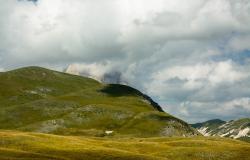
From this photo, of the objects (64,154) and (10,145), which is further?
(10,145)

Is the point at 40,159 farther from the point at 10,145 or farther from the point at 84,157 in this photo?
the point at 10,145

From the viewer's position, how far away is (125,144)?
127312mm

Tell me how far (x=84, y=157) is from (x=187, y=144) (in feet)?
159

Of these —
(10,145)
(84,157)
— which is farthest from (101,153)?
(10,145)

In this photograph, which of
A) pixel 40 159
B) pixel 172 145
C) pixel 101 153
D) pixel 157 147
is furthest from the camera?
pixel 172 145

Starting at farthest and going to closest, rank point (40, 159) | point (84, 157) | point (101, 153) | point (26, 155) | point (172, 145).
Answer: point (172, 145)
point (101, 153)
point (84, 157)
point (26, 155)
point (40, 159)

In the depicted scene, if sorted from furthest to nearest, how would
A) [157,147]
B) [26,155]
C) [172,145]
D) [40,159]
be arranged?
[172,145], [157,147], [26,155], [40,159]

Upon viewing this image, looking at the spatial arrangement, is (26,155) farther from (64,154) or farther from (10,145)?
(10,145)

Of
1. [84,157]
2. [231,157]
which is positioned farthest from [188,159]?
[84,157]

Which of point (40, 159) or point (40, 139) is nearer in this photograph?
point (40, 159)

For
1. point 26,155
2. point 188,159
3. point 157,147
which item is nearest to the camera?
point 26,155

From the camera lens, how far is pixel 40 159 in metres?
72.1

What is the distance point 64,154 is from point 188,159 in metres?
32.3

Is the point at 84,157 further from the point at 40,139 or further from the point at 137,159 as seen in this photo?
the point at 40,139
